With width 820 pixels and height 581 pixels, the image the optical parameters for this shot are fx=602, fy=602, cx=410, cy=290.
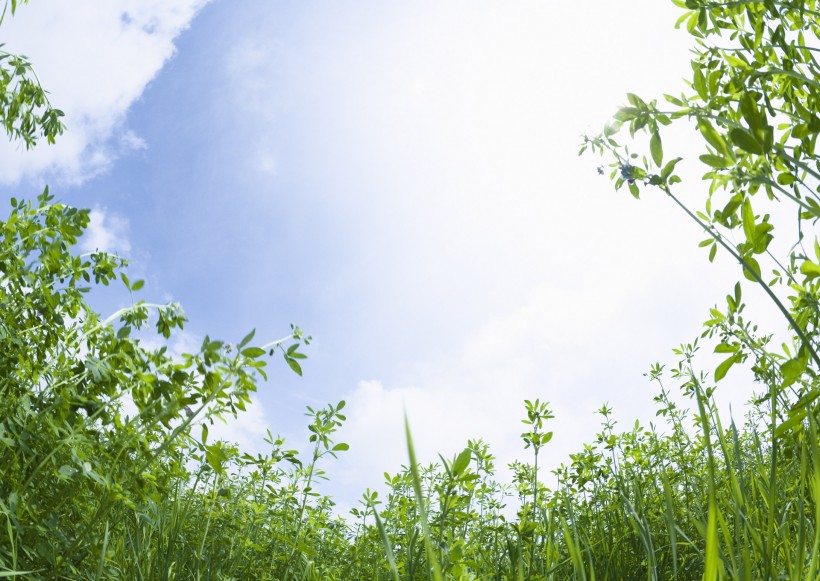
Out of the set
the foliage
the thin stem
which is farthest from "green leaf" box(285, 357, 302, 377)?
the thin stem

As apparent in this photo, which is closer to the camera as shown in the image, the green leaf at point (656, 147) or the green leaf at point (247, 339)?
the green leaf at point (656, 147)

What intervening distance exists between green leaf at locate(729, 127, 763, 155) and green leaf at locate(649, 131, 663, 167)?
0.29 meters

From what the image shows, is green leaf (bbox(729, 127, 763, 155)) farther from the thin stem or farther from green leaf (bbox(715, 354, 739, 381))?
green leaf (bbox(715, 354, 739, 381))

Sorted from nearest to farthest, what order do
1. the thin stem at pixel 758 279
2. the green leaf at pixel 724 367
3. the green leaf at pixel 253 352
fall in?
the thin stem at pixel 758 279 < the green leaf at pixel 724 367 < the green leaf at pixel 253 352

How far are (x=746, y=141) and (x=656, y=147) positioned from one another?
311 millimetres

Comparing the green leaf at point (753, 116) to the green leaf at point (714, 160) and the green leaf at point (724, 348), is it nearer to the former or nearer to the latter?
A: the green leaf at point (714, 160)

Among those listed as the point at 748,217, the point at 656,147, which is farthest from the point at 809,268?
the point at 656,147

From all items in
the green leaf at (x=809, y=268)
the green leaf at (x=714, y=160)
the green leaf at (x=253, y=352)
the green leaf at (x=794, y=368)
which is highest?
the green leaf at (x=253, y=352)

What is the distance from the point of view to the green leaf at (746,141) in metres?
1.12

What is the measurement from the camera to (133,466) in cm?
218

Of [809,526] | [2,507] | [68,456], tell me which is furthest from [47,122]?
[809,526]

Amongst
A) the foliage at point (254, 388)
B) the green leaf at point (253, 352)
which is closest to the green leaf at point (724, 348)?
the foliage at point (254, 388)

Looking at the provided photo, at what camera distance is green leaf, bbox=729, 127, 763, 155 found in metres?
1.12

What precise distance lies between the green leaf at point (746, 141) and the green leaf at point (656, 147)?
294mm
